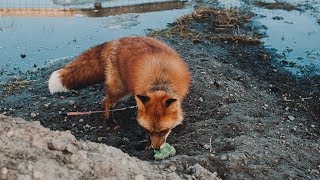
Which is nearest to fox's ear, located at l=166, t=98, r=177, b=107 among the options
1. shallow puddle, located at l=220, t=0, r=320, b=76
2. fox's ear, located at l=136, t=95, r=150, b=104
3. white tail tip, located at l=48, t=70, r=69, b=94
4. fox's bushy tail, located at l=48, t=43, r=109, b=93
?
fox's ear, located at l=136, t=95, r=150, b=104

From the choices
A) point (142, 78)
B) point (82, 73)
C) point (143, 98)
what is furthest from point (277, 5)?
point (143, 98)

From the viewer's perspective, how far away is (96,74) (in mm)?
6633

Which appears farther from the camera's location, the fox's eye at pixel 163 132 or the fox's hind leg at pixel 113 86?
the fox's hind leg at pixel 113 86

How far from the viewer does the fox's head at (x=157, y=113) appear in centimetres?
501

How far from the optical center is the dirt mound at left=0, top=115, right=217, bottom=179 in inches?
147

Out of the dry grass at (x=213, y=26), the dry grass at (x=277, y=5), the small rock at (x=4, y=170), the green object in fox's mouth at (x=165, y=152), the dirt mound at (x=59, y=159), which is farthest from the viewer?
the dry grass at (x=277, y=5)

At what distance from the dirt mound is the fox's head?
1.92 feet

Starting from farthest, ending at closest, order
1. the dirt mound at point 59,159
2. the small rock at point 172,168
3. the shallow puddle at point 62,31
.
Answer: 1. the shallow puddle at point 62,31
2. the small rock at point 172,168
3. the dirt mound at point 59,159

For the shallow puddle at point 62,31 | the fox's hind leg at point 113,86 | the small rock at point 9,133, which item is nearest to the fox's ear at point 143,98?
the fox's hind leg at point 113,86

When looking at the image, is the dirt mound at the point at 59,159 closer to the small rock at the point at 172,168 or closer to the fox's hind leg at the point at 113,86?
the small rock at the point at 172,168

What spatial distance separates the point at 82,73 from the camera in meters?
6.65

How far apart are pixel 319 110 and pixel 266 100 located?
875 millimetres

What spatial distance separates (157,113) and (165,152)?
1.81 feet

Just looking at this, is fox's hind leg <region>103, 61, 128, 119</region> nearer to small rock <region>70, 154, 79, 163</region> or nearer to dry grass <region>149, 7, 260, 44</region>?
small rock <region>70, 154, 79, 163</region>
